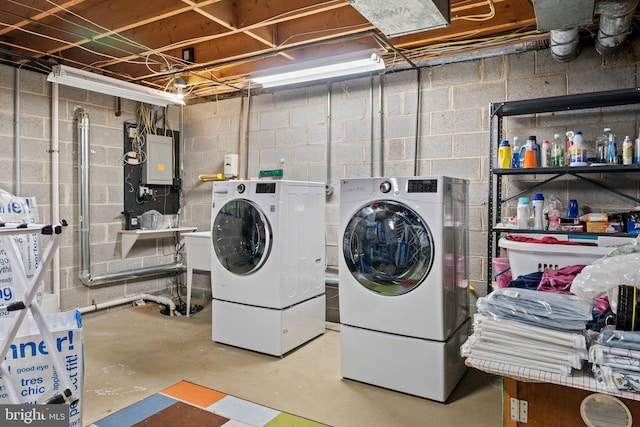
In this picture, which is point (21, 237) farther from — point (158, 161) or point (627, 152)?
point (627, 152)

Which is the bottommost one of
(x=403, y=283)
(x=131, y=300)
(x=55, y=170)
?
(x=131, y=300)

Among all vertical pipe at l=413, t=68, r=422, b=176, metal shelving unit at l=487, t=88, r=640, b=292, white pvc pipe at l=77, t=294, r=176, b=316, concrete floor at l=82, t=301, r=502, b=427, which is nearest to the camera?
concrete floor at l=82, t=301, r=502, b=427

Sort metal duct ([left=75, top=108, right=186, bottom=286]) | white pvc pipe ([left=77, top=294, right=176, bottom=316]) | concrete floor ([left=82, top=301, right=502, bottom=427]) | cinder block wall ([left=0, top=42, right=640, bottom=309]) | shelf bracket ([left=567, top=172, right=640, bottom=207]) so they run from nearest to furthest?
concrete floor ([left=82, top=301, right=502, bottom=427]) → shelf bracket ([left=567, top=172, right=640, bottom=207]) → cinder block wall ([left=0, top=42, right=640, bottom=309]) → metal duct ([left=75, top=108, right=186, bottom=286]) → white pvc pipe ([left=77, top=294, right=176, bottom=316])

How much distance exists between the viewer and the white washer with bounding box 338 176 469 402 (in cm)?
Result: 255

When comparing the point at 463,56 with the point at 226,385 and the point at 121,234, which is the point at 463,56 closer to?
the point at 226,385

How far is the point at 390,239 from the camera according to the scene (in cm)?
273

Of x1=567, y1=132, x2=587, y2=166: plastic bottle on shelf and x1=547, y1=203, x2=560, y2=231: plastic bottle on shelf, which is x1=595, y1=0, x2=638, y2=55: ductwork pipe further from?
x1=547, y1=203, x2=560, y2=231: plastic bottle on shelf

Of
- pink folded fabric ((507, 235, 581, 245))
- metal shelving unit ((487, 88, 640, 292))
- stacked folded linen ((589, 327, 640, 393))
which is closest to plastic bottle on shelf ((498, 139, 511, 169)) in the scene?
metal shelving unit ((487, 88, 640, 292))

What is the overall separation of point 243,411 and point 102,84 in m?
2.79

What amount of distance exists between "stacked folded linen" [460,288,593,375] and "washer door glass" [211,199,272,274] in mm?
2114

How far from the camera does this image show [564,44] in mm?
2734

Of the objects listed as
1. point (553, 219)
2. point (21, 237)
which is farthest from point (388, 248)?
point (21, 237)

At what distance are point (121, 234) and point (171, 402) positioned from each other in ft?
8.20

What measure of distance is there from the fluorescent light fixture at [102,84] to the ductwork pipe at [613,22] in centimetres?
337
